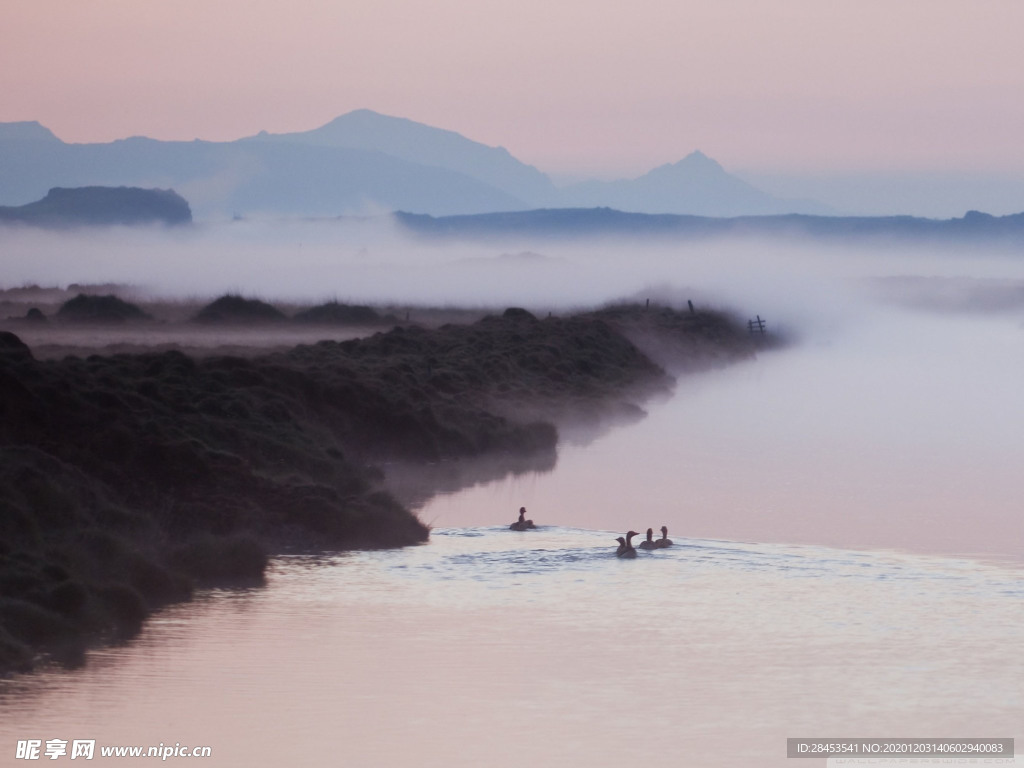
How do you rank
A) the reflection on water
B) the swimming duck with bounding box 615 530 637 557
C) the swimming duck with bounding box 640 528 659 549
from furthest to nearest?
the swimming duck with bounding box 640 528 659 549
the swimming duck with bounding box 615 530 637 557
the reflection on water

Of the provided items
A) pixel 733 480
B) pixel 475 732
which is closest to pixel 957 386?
pixel 733 480

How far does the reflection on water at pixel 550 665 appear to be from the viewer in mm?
13539

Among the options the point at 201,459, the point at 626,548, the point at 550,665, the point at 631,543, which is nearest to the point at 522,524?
the point at 631,543

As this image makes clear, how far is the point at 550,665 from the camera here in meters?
15.8

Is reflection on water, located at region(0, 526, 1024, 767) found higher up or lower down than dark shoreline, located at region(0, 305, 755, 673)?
lower down

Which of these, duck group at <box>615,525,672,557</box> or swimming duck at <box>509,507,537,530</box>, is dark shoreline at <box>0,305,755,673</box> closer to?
swimming duck at <box>509,507,537,530</box>

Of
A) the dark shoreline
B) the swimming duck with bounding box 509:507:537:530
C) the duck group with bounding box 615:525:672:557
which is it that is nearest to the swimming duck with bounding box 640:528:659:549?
the duck group with bounding box 615:525:672:557

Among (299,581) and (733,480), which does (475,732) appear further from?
(733,480)

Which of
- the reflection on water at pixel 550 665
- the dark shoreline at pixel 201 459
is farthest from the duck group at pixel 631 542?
the dark shoreline at pixel 201 459

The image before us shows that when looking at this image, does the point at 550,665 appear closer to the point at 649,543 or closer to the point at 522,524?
the point at 649,543

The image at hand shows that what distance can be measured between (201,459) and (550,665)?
28.7 ft

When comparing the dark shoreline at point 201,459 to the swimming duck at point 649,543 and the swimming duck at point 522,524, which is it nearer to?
the swimming duck at point 522,524

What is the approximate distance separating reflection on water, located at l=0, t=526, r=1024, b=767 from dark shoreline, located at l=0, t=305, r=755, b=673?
2.69 feet

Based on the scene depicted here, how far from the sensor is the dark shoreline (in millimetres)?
17047
